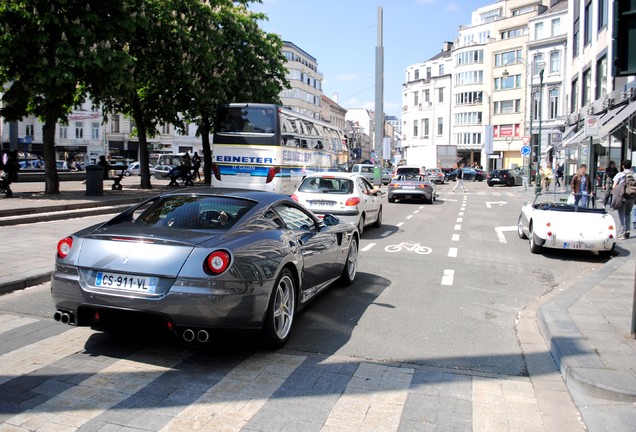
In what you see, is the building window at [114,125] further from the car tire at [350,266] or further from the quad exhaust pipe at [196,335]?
the quad exhaust pipe at [196,335]

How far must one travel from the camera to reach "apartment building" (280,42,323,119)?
89.0m

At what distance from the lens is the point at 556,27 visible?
64.9 meters

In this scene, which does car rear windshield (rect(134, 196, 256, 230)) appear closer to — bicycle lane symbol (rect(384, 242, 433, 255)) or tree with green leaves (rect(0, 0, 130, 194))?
bicycle lane symbol (rect(384, 242, 433, 255))

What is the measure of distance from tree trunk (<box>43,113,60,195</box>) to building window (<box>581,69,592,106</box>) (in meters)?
26.5

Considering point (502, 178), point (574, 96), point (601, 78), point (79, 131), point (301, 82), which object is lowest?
point (502, 178)

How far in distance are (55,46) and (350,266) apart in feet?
49.2

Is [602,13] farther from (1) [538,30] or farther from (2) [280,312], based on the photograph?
(1) [538,30]

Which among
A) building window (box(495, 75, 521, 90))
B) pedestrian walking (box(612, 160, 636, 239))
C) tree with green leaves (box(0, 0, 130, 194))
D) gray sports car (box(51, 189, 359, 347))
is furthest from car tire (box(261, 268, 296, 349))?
building window (box(495, 75, 521, 90))

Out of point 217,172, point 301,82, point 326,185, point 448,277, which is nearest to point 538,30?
point 301,82

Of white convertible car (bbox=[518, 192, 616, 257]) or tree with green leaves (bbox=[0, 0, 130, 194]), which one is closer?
white convertible car (bbox=[518, 192, 616, 257])

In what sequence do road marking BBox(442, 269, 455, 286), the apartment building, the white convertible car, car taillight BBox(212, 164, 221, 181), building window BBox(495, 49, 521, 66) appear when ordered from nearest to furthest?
1. road marking BBox(442, 269, 455, 286)
2. the white convertible car
3. car taillight BBox(212, 164, 221, 181)
4. building window BBox(495, 49, 521, 66)
5. the apartment building

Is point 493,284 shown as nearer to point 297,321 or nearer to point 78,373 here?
point 297,321

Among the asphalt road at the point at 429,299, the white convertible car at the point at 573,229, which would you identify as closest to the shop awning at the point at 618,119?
the asphalt road at the point at 429,299

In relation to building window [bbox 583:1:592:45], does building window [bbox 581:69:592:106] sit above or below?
below
